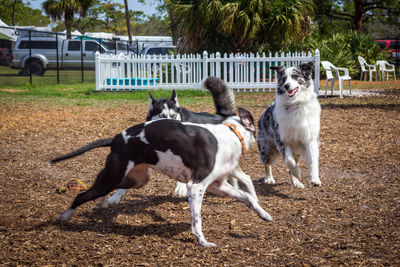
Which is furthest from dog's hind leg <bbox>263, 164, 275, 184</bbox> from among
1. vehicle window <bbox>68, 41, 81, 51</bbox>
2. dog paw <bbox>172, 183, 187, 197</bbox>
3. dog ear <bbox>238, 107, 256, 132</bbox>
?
vehicle window <bbox>68, 41, 81, 51</bbox>

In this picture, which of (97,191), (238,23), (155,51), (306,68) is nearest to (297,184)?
(306,68)

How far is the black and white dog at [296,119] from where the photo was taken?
5559 millimetres

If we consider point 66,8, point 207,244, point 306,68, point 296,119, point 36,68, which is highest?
point 66,8

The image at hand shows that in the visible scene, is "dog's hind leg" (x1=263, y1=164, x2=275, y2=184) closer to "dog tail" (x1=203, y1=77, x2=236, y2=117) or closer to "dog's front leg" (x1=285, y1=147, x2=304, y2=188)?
"dog's front leg" (x1=285, y1=147, x2=304, y2=188)

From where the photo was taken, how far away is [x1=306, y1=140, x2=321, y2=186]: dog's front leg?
5.43m

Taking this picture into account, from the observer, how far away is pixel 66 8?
39.9 m

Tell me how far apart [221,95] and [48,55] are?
26152mm

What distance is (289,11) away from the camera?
1997cm

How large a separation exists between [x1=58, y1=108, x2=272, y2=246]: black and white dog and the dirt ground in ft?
1.04

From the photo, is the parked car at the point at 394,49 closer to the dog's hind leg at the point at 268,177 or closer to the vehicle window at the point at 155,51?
the vehicle window at the point at 155,51

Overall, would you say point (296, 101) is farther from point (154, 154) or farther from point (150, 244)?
point (150, 244)

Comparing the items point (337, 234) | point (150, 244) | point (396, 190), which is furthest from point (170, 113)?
point (396, 190)

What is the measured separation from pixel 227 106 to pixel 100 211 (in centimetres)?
187

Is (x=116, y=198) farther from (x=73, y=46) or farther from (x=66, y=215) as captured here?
(x=73, y=46)
